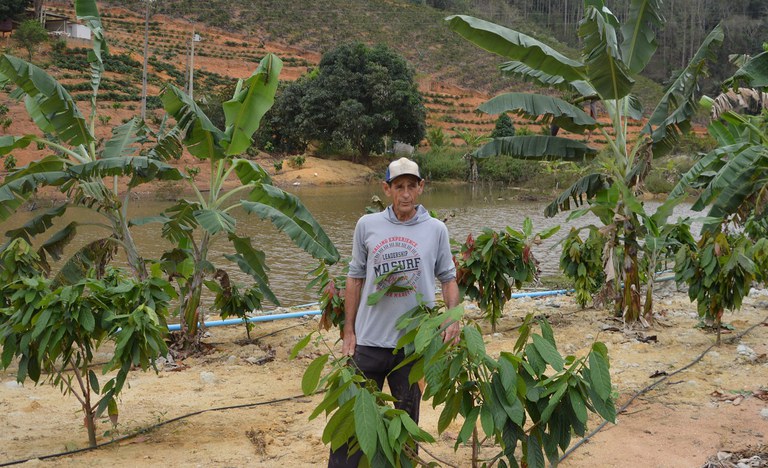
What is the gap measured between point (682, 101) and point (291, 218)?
12.9 ft

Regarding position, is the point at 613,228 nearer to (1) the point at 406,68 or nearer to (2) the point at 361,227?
(2) the point at 361,227

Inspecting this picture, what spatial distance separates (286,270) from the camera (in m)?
12.2

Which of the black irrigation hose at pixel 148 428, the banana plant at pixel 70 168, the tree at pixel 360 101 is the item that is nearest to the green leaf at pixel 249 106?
the banana plant at pixel 70 168

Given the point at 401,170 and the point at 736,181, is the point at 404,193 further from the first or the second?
the point at 736,181

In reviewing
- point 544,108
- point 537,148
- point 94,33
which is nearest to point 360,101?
point 537,148

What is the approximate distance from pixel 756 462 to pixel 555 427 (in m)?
1.76

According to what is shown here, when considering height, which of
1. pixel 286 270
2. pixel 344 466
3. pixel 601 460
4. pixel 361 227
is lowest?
pixel 286 270

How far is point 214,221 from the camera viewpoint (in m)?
5.76

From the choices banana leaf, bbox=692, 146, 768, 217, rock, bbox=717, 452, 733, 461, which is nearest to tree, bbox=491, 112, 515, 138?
banana leaf, bbox=692, 146, 768, 217

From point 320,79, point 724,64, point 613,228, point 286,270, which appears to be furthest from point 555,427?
point 724,64

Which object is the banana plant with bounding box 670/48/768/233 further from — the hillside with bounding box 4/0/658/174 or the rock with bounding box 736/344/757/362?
the hillside with bounding box 4/0/658/174

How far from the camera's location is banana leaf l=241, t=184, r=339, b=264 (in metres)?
6.03

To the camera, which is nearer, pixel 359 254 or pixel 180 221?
pixel 359 254

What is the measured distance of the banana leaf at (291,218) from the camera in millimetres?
6027
